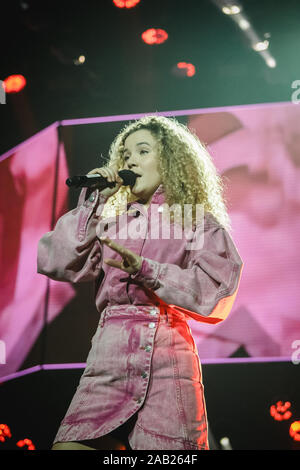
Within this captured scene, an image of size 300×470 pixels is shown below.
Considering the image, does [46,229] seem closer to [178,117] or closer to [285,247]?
[178,117]

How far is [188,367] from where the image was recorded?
167 centimetres

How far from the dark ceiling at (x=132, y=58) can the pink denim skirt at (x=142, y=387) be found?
1374 millimetres

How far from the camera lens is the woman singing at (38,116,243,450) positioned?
1.59 m

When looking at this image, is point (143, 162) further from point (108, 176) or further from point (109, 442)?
point (109, 442)

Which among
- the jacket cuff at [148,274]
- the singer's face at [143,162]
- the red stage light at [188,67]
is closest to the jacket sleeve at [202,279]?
the jacket cuff at [148,274]

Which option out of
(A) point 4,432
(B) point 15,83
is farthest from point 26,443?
(B) point 15,83

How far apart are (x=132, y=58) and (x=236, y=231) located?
110 centimetres

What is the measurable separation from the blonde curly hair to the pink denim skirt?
0.43 meters

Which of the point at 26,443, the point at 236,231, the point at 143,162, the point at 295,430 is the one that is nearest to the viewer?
the point at 143,162

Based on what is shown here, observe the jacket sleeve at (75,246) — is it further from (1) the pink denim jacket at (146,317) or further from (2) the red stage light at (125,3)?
(2) the red stage light at (125,3)

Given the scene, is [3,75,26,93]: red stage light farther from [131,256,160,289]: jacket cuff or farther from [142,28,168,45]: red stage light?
[131,256,160,289]: jacket cuff

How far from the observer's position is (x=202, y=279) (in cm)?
174

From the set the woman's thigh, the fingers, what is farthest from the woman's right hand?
the woman's thigh

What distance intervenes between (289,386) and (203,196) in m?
0.90
